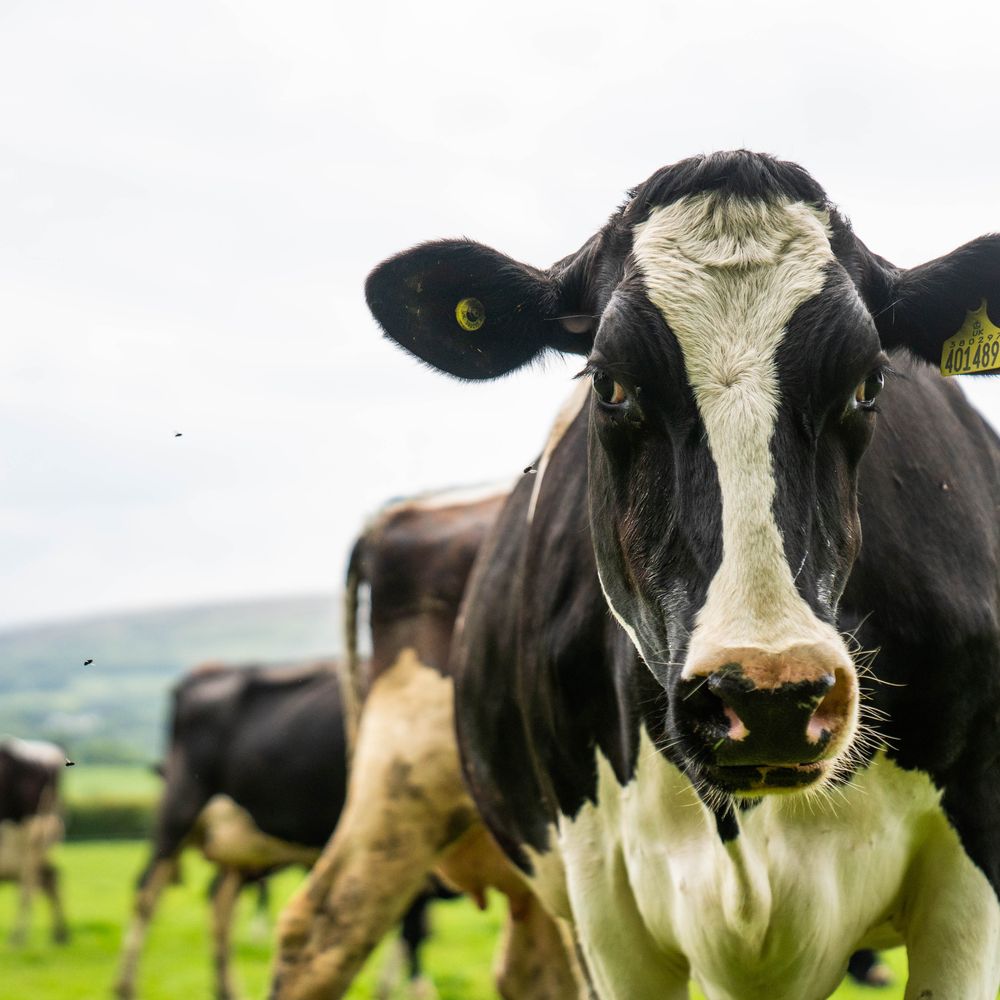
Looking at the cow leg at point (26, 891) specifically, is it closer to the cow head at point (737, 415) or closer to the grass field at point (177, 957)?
the grass field at point (177, 957)

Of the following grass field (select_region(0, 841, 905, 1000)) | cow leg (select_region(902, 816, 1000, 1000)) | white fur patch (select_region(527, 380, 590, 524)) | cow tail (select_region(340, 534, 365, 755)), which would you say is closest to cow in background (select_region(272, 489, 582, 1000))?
cow tail (select_region(340, 534, 365, 755))

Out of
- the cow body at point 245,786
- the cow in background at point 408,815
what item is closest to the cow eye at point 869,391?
the cow in background at point 408,815

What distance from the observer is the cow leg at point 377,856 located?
5.57 metres

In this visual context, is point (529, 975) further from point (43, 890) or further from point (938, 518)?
point (43, 890)

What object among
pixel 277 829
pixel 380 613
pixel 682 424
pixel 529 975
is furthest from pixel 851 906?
pixel 277 829

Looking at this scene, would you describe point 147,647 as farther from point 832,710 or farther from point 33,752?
point 832,710

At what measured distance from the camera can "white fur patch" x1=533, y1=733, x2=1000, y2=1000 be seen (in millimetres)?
3104

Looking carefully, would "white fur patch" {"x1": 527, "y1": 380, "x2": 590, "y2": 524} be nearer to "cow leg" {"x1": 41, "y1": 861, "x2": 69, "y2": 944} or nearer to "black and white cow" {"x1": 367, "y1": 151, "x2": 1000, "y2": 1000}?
"black and white cow" {"x1": 367, "y1": 151, "x2": 1000, "y2": 1000}

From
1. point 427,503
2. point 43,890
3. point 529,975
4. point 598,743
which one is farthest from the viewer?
point 43,890

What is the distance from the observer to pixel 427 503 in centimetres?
653

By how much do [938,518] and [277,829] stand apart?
9.72 metres

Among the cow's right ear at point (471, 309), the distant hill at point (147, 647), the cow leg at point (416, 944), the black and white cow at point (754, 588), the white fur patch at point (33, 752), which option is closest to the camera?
the black and white cow at point (754, 588)

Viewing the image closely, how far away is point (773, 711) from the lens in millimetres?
2324

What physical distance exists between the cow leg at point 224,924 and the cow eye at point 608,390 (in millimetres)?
9560
